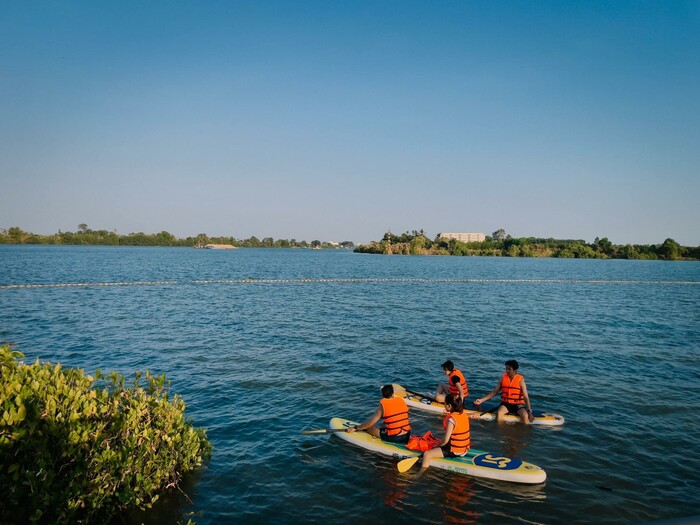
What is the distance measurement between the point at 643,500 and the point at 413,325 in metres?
23.9

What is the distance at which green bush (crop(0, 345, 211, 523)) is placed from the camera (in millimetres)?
6840

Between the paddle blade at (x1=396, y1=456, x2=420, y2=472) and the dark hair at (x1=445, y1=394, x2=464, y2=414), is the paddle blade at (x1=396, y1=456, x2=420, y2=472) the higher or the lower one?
the lower one

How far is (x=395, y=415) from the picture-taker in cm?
1341

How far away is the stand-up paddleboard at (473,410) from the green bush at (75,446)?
9532mm

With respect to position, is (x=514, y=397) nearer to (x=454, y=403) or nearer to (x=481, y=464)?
(x=481, y=464)

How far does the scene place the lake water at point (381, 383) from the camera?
35.4 ft

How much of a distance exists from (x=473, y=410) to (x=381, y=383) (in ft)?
16.4

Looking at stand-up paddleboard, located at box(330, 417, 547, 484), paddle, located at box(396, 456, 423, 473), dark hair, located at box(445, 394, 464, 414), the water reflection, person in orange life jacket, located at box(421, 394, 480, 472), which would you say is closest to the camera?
the water reflection

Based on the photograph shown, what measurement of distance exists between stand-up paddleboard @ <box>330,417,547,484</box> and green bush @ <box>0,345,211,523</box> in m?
6.28

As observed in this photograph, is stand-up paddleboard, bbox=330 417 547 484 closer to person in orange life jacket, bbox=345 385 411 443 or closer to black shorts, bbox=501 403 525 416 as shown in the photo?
person in orange life jacket, bbox=345 385 411 443

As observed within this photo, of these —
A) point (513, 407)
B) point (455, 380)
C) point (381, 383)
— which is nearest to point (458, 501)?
point (455, 380)

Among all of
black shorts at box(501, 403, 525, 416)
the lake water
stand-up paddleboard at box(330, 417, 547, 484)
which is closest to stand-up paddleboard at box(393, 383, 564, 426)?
black shorts at box(501, 403, 525, 416)

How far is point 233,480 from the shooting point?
11.6m

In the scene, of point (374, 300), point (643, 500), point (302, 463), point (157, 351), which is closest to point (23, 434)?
point (302, 463)
